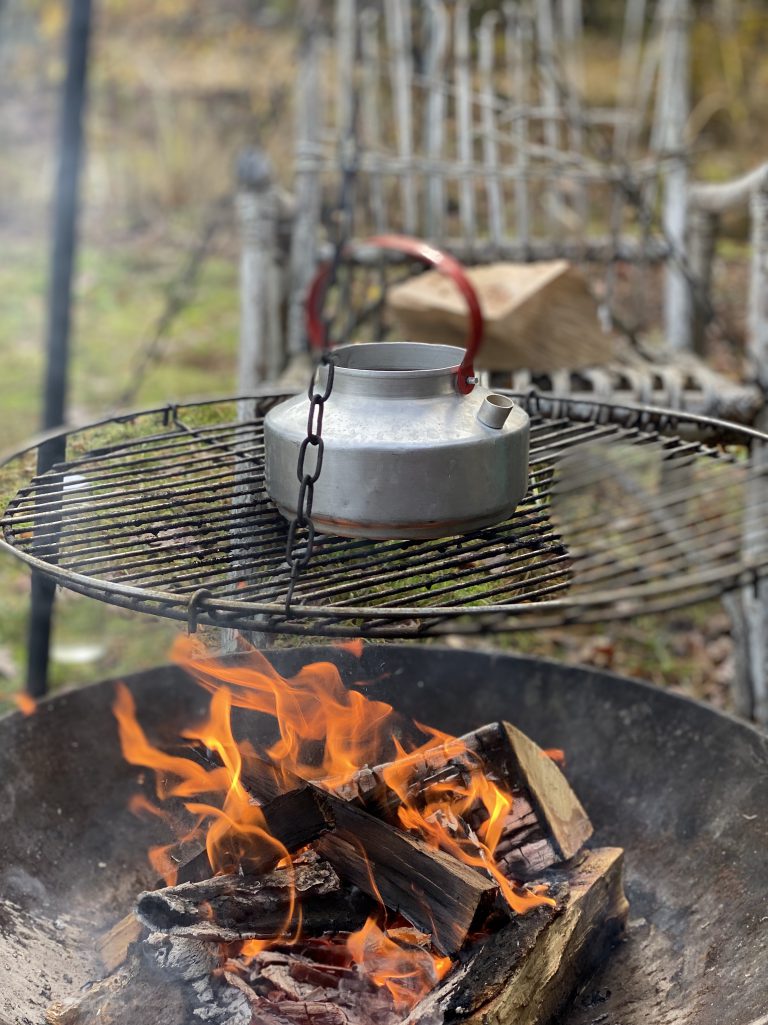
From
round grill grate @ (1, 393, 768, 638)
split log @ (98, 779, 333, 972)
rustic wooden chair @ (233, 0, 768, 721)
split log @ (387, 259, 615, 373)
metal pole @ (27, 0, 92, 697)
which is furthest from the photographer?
rustic wooden chair @ (233, 0, 768, 721)

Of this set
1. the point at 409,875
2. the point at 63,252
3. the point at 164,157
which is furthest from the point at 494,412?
the point at 164,157

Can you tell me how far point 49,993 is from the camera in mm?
1565

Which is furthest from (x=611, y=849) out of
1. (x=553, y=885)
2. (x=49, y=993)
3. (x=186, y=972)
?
(x=49, y=993)

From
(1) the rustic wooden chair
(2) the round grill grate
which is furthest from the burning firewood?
(1) the rustic wooden chair

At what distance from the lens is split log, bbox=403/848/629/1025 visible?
1389mm

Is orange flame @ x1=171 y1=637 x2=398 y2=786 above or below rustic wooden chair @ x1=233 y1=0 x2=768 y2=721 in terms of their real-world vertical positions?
below

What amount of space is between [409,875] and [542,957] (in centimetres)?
23

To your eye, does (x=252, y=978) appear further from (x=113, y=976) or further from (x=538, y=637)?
(x=538, y=637)

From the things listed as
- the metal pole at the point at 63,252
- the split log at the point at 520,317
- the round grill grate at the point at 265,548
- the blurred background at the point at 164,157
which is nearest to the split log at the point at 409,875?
the round grill grate at the point at 265,548

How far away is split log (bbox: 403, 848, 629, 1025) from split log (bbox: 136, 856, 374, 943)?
228mm

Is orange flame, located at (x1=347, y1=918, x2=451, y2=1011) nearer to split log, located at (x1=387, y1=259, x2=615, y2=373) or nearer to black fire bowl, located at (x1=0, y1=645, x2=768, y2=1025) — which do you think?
Answer: black fire bowl, located at (x1=0, y1=645, x2=768, y2=1025)

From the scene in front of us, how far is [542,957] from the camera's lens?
1483 millimetres

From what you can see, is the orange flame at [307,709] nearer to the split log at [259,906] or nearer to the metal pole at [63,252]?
the split log at [259,906]

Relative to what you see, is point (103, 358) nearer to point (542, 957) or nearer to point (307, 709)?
point (307, 709)
